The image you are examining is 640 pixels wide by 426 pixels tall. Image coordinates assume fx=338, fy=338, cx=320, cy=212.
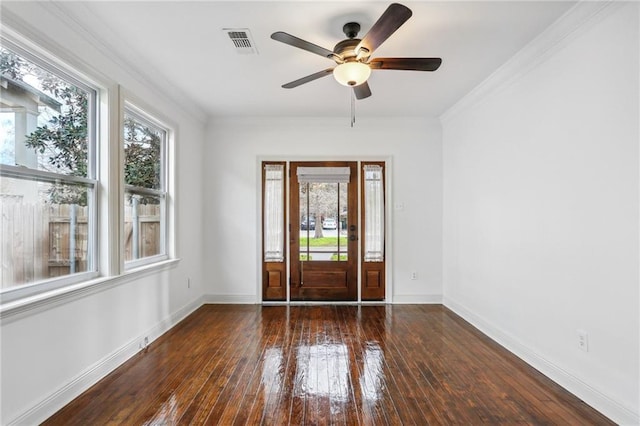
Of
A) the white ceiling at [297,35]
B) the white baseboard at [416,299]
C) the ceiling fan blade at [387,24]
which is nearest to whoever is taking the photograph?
the ceiling fan blade at [387,24]

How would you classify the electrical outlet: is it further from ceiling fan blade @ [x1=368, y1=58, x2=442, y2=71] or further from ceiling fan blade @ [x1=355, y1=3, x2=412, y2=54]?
ceiling fan blade @ [x1=355, y1=3, x2=412, y2=54]

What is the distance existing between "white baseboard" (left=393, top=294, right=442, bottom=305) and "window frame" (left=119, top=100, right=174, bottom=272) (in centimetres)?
313

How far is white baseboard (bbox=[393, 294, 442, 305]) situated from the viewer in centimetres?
486

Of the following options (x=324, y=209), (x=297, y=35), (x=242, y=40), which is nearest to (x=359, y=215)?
(x=324, y=209)

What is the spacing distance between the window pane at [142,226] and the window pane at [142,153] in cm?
16

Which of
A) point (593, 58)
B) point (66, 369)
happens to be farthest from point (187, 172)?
point (593, 58)

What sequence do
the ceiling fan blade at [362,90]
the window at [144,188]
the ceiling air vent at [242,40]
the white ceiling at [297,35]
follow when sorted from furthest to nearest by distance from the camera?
1. the window at [144,188]
2. the ceiling fan blade at [362,90]
3. the ceiling air vent at [242,40]
4. the white ceiling at [297,35]

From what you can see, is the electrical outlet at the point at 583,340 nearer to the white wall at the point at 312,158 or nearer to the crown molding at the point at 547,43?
the crown molding at the point at 547,43

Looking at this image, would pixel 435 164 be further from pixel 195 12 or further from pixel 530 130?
pixel 195 12

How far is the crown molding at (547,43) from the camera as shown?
218cm

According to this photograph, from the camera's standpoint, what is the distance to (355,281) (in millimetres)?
4918

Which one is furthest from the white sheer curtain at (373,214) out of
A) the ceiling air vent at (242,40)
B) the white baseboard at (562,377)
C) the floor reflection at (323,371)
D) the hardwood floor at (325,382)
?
the ceiling air vent at (242,40)

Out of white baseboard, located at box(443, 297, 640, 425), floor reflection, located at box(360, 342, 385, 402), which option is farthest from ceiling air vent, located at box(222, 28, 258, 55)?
white baseboard, located at box(443, 297, 640, 425)

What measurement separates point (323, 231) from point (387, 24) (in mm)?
3236
